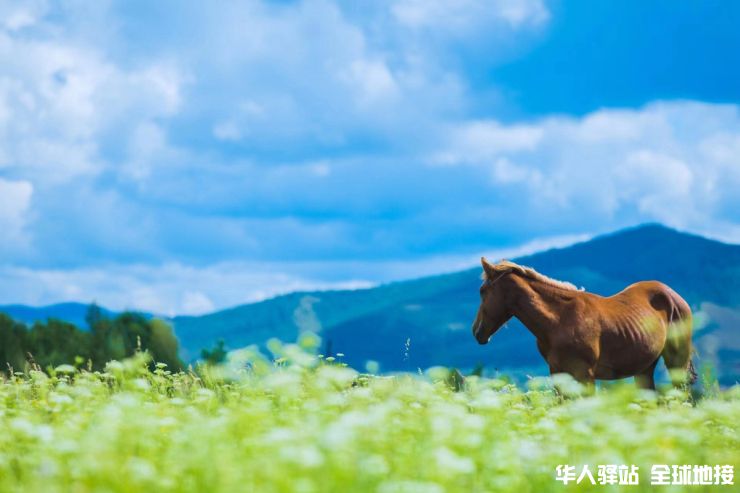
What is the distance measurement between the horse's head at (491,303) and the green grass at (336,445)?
198 cm

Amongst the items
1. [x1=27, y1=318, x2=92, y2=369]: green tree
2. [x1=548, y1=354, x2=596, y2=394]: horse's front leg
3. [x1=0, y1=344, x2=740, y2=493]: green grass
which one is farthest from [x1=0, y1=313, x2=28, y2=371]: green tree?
[x1=548, y1=354, x2=596, y2=394]: horse's front leg

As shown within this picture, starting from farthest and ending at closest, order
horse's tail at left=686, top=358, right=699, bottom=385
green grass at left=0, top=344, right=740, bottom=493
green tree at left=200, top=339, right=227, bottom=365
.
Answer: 1. green tree at left=200, top=339, right=227, bottom=365
2. horse's tail at left=686, top=358, right=699, bottom=385
3. green grass at left=0, top=344, right=740, bottom=493

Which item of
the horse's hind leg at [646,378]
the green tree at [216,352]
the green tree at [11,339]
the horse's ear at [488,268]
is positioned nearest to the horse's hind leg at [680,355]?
the horse's hind leg at [646,378]

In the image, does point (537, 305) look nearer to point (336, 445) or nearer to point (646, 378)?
point (646, 378)

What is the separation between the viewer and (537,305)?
1073 centimetres

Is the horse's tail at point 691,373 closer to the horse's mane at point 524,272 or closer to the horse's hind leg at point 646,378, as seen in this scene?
the horse's hind leg at point 646,378

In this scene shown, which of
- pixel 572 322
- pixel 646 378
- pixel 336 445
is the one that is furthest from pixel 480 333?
pixel 336 445

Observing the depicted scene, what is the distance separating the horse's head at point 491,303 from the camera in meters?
10.7

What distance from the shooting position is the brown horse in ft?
35.2

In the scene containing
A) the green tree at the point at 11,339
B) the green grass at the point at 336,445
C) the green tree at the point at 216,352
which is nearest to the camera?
the green grass at the point at 336,445

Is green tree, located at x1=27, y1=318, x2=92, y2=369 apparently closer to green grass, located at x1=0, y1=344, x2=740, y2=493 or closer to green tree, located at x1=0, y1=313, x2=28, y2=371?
green tree, located at x1=0, y1=313, x2=28, y2=371

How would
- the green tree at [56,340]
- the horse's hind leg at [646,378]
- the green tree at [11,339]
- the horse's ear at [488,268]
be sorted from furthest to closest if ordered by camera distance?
the green tree at [56,340] → the green tree at [11,339] → the horse's hind leg at [646,378] → the horse's ear at [488,268]

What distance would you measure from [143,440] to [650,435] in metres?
3.77

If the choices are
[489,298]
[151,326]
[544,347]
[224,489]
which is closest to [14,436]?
[224,489]
